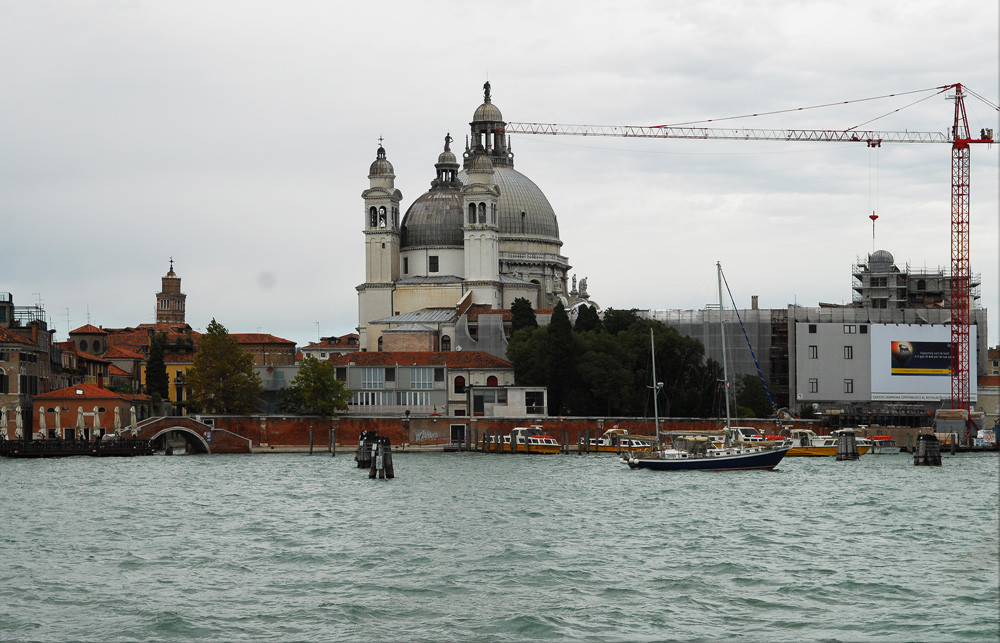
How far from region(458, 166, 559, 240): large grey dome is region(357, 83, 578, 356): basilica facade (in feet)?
0.20

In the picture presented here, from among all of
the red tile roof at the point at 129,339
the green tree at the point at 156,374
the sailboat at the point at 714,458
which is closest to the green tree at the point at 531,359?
the sailboat at the point at 714,458

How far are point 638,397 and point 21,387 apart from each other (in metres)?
25.8

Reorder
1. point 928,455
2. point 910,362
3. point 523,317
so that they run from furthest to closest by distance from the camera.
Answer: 1. point 910,362
2. point 523,317
3. point 928,455

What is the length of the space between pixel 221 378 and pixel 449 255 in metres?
21.7

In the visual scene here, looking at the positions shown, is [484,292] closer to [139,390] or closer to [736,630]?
[139,390]

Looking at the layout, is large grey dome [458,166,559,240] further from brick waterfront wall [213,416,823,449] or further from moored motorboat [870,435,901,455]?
moored motorboat [870,435,901,455]

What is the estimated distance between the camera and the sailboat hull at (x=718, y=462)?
49344 mm

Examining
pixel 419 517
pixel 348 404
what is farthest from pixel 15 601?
pixel 348 404

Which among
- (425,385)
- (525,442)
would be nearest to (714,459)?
(525,442)

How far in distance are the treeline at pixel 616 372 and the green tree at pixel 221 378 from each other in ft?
39.5

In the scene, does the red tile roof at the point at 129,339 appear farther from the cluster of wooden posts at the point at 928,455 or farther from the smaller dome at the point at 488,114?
the cluster of wooden posts at the point at 928,455

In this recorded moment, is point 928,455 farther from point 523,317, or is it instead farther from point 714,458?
point 523,317

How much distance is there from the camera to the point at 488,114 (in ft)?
310

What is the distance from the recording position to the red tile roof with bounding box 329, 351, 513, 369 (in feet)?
229
